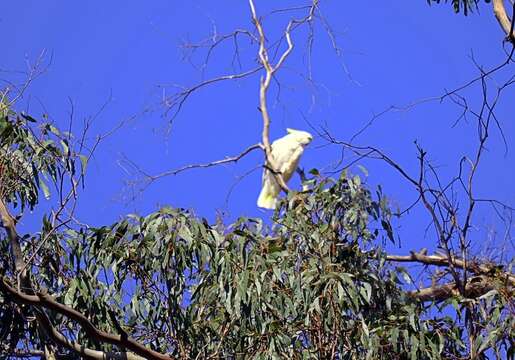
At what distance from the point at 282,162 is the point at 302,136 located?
494 millimetres

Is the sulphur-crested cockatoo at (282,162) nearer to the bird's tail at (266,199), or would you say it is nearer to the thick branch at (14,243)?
the bird's tail at (266,199)

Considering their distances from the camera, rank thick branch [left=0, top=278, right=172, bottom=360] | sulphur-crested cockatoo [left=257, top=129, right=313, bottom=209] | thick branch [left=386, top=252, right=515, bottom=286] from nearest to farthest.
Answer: thick branch [left=0, top=278, right=172, bottom=360], thick branch [left=386, top=252, right=515, bottom=286], sulphur-crested cockatoo [left=257, top=129, right=313, bottom=209]

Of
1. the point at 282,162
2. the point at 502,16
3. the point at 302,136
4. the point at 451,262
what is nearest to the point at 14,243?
the point at 451,262

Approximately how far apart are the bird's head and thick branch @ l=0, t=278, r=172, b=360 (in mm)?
4092

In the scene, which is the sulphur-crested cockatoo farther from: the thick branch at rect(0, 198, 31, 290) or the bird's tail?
the thick branch at rect(0, 198, 31, 290)

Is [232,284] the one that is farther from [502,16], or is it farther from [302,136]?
[302,136]

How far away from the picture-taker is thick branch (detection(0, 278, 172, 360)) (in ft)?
15.0

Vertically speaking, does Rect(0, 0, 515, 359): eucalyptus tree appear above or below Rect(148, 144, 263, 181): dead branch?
below

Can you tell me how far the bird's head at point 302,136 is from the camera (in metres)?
8.75

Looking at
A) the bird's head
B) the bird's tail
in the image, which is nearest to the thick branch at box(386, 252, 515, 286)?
the bird's tail

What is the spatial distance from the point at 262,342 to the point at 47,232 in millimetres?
1018

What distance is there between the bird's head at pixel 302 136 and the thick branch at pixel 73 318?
4092 mm

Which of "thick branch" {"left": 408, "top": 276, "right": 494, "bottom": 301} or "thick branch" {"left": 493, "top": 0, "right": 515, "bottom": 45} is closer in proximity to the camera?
"thick branch" {"left": 408, "top": 276, "right": 494, "bottom": 301}

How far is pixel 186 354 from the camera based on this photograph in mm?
4949
